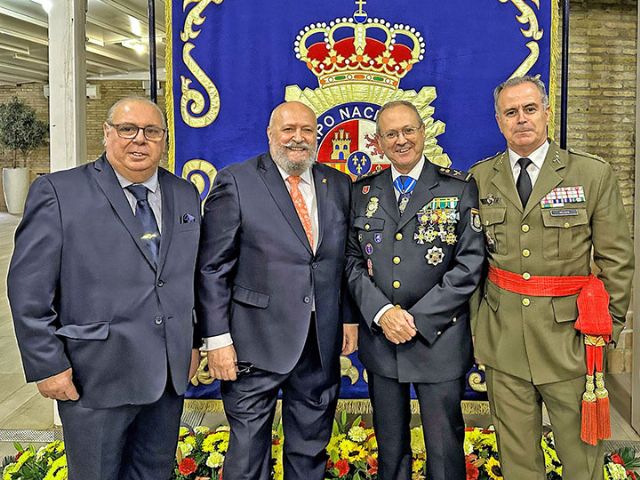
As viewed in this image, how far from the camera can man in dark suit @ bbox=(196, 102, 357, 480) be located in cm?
212

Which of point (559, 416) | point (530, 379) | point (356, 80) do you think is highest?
point (356, 80)

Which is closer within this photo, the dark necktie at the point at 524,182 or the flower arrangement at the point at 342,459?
the dark necktie at the point at 524,182

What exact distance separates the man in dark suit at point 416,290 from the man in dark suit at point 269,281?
0.50ft

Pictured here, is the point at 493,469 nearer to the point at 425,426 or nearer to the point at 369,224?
the point at 425,426

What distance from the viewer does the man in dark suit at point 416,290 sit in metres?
2.11

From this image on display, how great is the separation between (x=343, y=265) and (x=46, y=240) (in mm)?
1018

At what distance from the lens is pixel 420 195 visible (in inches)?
85.6

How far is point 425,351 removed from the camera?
213cm

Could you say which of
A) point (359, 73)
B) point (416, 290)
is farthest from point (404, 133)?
point (359, 73)

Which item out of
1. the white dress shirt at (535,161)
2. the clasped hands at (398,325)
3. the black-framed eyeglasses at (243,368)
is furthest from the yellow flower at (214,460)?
the white dress shirt at (535,161)

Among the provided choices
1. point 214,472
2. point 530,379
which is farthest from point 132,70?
point 530,379

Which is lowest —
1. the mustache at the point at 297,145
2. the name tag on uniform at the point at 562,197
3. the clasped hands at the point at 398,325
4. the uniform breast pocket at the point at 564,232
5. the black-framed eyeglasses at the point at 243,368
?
the black-framed eyeglasses at the point at 243,368

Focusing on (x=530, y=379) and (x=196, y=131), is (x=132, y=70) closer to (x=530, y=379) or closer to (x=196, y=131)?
(x=196, y=131)

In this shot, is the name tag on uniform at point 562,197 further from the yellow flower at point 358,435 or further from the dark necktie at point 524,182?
the yellow flower at point 358,435
